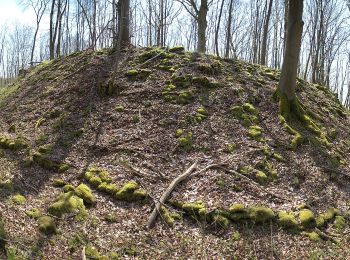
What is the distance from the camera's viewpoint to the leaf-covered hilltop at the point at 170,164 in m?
5.51

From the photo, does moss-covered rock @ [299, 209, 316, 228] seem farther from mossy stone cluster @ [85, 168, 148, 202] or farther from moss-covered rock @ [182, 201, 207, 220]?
mossy stone cluster @ [85, 168, 148, 202]

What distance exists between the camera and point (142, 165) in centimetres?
736

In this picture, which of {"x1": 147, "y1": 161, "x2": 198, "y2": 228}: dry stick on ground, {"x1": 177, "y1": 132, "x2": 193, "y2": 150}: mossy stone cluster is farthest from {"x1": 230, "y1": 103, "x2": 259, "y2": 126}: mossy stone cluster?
{"x1": 147, "y1": 161, "x2": 198, "y2": 228}: dry stick on ground

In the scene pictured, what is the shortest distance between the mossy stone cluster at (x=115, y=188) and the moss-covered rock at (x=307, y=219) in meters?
2.77

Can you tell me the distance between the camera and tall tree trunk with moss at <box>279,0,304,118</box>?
897 cm

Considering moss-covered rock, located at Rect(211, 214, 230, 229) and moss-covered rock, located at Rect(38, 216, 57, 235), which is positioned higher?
moss-covered rock, located at Rect(38, 216, 57, 235)

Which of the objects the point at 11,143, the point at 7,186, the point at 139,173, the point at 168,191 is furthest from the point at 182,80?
the point at 7,186

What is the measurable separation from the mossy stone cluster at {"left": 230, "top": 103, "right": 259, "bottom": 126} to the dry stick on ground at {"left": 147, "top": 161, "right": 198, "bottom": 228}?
2301 mm

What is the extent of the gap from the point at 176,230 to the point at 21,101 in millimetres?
7399

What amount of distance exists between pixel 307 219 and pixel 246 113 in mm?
3794

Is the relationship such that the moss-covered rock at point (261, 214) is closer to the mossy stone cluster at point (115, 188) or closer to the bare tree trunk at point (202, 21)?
the mossy stone cluster at point (115, 188)

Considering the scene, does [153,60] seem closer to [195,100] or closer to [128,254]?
[195,100]

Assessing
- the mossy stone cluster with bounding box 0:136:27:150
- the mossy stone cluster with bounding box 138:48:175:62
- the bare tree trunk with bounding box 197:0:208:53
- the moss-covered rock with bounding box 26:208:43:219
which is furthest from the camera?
the bare tree trunk with bounding box 197:0:208:53

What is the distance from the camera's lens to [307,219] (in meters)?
6.06
